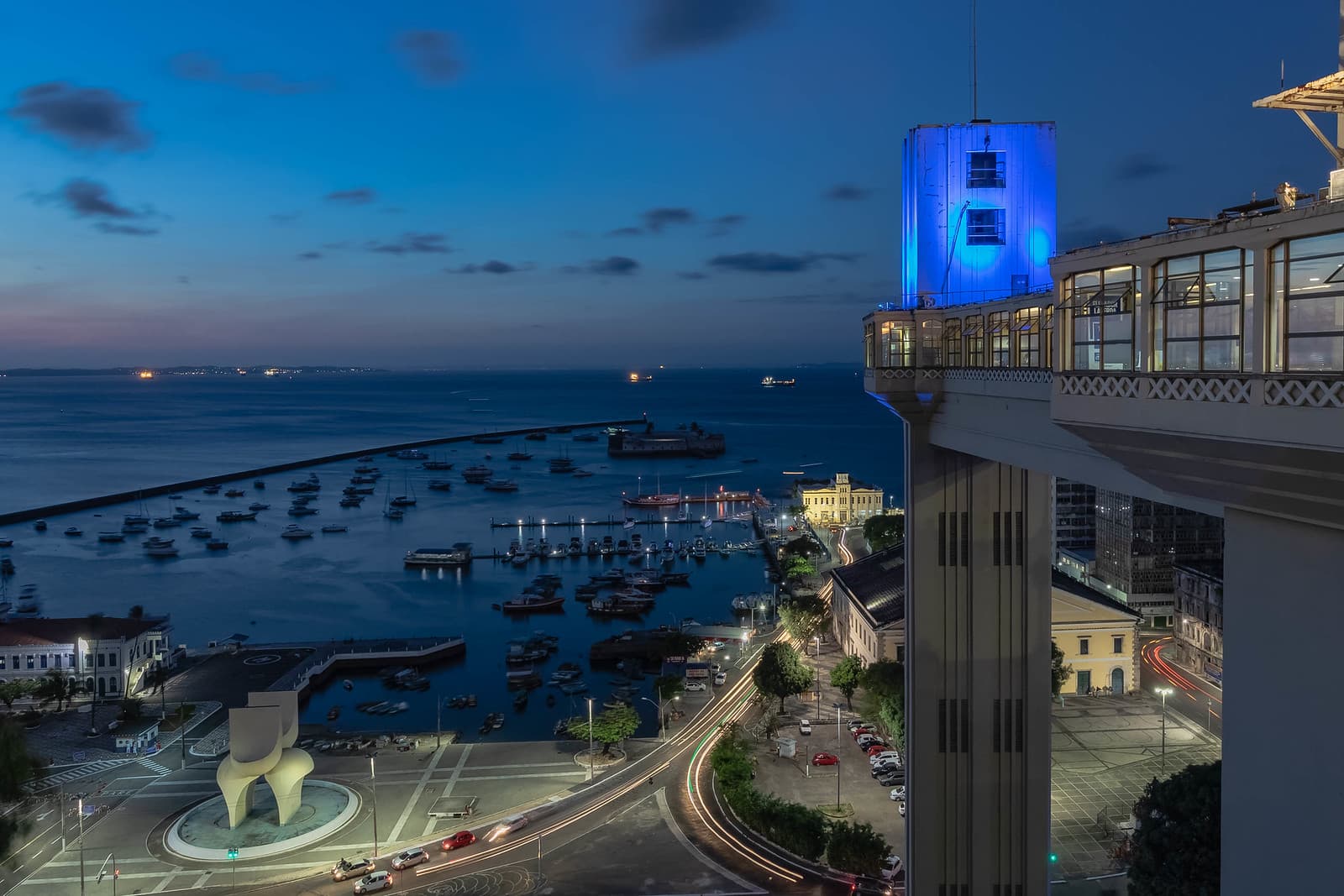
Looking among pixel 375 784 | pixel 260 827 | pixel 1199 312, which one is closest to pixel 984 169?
pixel 1199 312

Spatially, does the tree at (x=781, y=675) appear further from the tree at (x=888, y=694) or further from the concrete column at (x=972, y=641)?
the concrete column at (x=972, y=641)

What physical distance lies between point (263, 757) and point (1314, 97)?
68.7 feet

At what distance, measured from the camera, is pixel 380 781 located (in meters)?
22.8

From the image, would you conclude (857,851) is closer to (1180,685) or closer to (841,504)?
(1180,685)

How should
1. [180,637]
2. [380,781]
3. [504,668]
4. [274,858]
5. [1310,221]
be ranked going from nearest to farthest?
[1310,221]
[274,858]
[380,781]
[504,668]
[180,637]

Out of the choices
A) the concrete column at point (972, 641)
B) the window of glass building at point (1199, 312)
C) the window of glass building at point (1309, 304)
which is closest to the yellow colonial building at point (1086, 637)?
the concrete column at point (972, 641)

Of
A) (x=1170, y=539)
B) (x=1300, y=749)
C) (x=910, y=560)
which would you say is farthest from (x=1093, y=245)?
(x=1170, y=539)

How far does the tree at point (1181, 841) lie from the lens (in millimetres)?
11359

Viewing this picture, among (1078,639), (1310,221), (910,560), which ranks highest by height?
(1310,221)

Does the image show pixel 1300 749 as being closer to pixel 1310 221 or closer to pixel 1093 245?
pixel 1310 221

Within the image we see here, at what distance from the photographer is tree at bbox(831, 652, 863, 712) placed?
2825 cm

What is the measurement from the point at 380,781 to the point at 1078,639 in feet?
67.6

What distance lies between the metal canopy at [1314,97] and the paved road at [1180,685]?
2392cm

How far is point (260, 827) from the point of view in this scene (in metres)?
20.2
